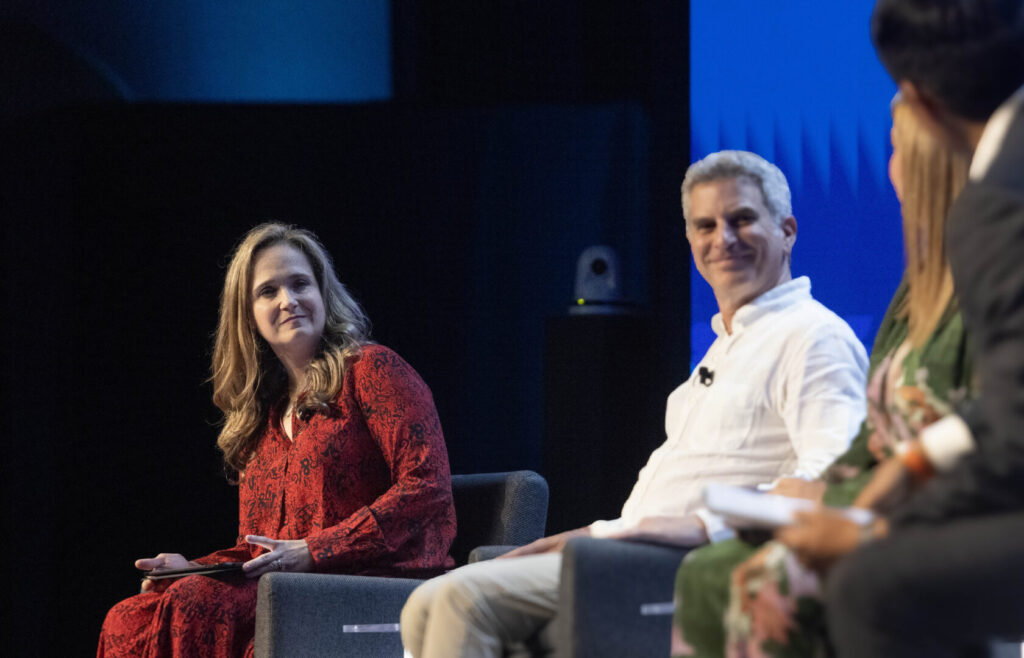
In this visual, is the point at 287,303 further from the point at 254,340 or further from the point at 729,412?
the point at 729,412

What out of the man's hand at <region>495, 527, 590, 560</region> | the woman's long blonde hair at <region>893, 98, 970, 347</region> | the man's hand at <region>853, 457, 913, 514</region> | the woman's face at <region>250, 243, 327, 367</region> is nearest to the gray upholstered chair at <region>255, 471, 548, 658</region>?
the man's hand at <region>495, 527, 590, 560</region>

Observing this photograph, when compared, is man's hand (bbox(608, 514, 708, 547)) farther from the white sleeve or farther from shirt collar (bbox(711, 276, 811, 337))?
shirt collar (bbox(711, 276, 811, 337))

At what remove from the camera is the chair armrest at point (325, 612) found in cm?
265

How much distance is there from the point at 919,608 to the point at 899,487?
15 centimetres

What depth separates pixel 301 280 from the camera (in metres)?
3.32

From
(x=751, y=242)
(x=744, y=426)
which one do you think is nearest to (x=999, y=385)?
(x=744, y=426)

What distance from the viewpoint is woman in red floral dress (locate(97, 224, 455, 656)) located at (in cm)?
291

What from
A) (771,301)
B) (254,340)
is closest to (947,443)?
(771,301)

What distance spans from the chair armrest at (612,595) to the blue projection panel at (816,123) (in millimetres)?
1901

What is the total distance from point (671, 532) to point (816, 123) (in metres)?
2.21

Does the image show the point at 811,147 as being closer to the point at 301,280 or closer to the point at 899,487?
the point at 301,280

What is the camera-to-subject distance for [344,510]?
121 inches

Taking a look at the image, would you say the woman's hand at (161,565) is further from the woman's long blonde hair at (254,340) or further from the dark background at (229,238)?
the dark background at (229,238)

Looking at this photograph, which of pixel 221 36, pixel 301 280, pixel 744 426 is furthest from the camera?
pixel 221 36
